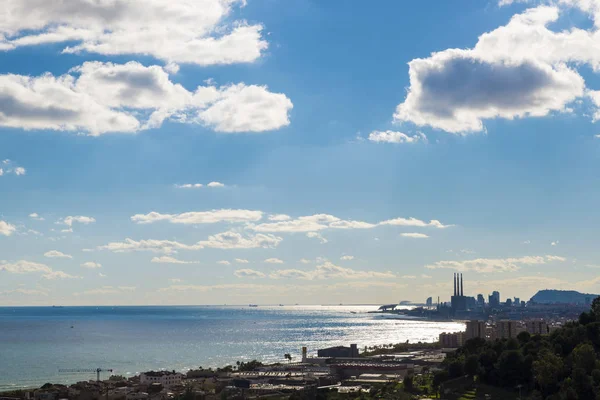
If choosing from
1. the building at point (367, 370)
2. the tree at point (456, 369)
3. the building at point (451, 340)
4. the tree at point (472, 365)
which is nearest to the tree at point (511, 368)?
the tree at point (472, 365)

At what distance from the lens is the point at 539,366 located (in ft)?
165

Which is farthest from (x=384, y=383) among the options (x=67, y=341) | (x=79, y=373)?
(x=67, y=341)

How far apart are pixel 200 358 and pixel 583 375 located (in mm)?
76576

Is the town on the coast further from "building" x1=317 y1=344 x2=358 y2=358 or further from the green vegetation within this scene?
"building" x1=317 y1=344 x2=358 y2=358

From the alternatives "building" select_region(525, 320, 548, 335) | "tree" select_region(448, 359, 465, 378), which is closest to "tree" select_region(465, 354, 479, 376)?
"tree" select_region(448, 359, 465, 378)

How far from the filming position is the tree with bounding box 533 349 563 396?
49094 millimetres

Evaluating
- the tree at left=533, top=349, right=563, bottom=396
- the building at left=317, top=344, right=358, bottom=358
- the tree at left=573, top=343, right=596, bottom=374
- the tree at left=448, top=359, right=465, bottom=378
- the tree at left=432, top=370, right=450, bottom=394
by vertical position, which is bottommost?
the building at left=317, top=344, right=358, bottom=358

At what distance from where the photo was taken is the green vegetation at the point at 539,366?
154ft

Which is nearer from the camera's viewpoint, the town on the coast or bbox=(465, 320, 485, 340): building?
the town on the coast

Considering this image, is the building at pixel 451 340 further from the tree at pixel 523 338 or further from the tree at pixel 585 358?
the tree at pixel 585 358

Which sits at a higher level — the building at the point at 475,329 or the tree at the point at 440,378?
the building at the point at 475,329

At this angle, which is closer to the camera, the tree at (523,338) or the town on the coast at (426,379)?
the town on the coast at (426,379)

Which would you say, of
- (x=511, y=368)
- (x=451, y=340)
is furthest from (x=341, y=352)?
(x=511, y=368)

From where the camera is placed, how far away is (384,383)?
70.1 meters
